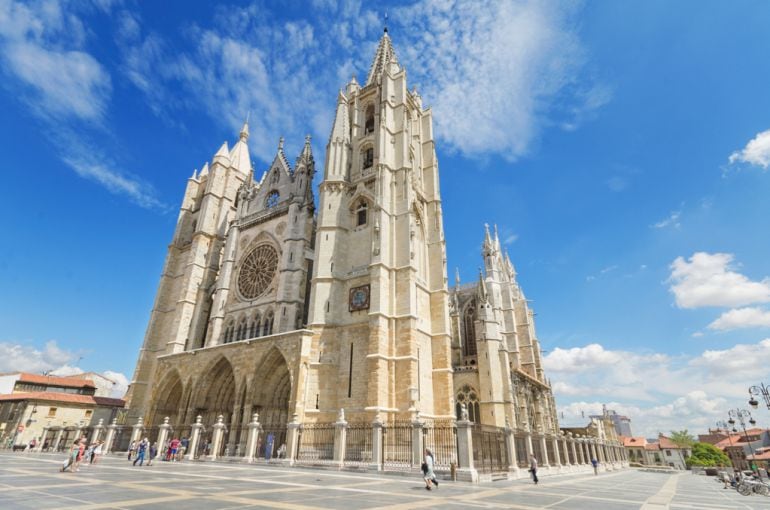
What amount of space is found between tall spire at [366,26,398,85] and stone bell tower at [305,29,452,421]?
206cm

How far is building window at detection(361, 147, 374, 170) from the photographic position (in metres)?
27.2

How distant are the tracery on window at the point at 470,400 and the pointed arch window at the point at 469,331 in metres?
5.83

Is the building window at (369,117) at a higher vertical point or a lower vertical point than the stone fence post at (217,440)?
higher

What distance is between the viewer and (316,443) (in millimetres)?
17953

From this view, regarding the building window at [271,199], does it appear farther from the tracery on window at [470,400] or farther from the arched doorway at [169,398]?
the tracery on window at [470,400]

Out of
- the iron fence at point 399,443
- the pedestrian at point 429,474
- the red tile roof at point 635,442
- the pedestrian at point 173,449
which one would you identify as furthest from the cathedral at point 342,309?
the red tile roof at point 635,442

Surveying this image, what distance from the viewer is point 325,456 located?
17.3 m

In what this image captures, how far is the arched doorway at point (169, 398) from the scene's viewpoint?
81.9 ft

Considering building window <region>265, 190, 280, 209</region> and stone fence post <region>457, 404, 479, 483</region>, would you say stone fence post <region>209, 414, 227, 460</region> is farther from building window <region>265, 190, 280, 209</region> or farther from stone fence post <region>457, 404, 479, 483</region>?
building window <region>265, 190, 280, 209</region>

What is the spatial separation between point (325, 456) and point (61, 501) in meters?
13.0

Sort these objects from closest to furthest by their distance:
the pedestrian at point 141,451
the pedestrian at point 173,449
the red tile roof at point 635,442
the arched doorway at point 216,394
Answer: the pedestrian at point 141,451
the pedestrian at point 173,449
the arched doorway at point 216,394
the red tile roof at point 635,442

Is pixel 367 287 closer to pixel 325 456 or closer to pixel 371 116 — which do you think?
pixel 325 456

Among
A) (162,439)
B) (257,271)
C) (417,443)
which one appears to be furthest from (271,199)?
(417,443)

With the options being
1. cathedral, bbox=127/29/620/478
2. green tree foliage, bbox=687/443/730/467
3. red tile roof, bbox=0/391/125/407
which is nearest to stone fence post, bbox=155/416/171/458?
cathedral, bbox=127/29/620/478
